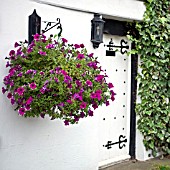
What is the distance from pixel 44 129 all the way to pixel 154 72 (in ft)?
8.36

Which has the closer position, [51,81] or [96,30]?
[51,81]

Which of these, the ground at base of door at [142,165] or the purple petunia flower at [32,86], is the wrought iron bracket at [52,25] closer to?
the purple petunia flower at [32,86]

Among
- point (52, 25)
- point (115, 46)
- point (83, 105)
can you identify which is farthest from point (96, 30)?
point (83, 105)

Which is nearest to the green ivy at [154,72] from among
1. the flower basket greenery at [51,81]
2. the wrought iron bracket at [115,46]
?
the wrought iron bracket at [115,46]

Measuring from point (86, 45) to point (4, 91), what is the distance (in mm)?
1611

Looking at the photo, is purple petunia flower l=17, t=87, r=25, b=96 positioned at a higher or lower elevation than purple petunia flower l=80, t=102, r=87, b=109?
higher

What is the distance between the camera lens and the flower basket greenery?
150 inches

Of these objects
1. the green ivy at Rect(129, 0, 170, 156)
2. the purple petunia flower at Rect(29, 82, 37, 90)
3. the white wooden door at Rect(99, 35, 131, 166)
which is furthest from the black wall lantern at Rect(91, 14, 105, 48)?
the purple petunia flower at Rect(29, 82, 37, 90)

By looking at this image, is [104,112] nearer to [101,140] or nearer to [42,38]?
[101,140]

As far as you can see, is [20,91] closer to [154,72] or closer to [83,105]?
[83,105]

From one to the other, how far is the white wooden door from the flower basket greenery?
1.86 m

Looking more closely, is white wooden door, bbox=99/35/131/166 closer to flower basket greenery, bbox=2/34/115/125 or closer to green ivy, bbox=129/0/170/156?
green ivy, bbox=129/0/170/156

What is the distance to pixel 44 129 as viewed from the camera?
4797 millimetres

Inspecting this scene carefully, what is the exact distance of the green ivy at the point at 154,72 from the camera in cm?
628
